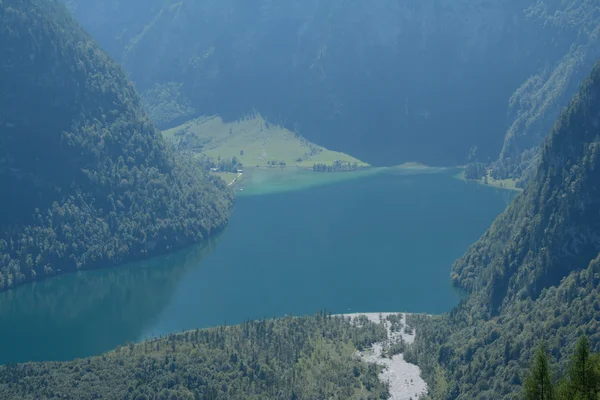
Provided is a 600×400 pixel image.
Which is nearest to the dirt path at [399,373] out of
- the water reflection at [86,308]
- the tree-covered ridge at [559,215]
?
the tree-covered ridge at [559,215]

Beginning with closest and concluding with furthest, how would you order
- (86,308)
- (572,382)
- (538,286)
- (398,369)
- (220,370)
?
(572,382) < (220,370) < (398,369) < (538,286) < (86,308)

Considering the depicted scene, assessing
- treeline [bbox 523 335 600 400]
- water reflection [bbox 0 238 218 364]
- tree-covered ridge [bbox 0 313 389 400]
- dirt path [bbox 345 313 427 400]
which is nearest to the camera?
treeline [bbox 523 335 600 400]

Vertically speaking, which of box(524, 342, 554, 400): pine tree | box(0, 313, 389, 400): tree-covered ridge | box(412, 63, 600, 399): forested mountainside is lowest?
box(524, 342, 554, 400): pine tree

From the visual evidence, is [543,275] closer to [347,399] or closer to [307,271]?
[347,399]

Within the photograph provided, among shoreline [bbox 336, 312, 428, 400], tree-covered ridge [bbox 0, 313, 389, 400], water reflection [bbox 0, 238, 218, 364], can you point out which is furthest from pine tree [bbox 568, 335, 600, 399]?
water reflection [bbox 0, 238, 218, 364]

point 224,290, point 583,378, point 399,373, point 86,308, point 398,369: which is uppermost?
point 224,290

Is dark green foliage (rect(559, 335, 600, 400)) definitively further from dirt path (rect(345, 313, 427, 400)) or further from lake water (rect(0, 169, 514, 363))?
lake water (rect(0, 169, 514, 363))

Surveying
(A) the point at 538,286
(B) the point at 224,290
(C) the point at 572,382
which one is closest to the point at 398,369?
(A) the point at 538,286

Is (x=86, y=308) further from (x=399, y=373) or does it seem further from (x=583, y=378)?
(x=583, y=378)
